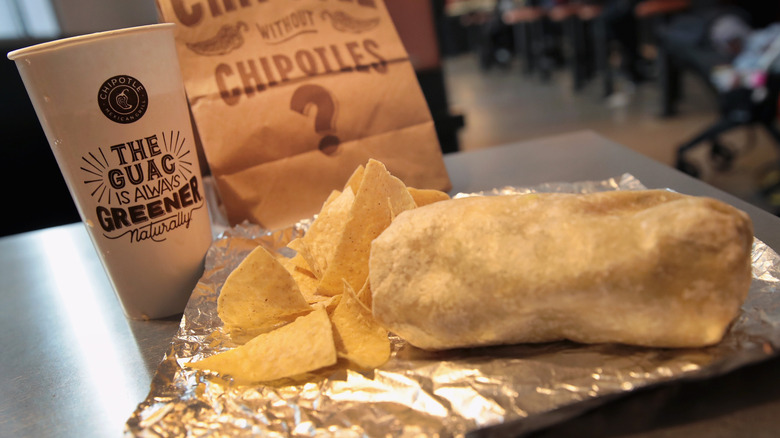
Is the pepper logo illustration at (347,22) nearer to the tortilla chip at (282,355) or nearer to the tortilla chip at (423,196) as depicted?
the tortilla chip at (423,196)

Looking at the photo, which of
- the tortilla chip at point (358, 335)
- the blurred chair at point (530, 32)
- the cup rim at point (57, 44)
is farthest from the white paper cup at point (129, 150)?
the blurred chair at point (530, 32)

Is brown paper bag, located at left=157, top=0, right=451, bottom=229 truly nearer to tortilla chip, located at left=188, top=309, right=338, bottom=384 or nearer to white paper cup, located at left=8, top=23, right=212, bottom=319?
white paper cup, located at left=8, top=23, right=212, bottom=319

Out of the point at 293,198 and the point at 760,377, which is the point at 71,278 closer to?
the point at 293,198

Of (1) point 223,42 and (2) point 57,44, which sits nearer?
(2) point 57,44

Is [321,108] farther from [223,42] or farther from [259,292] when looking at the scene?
[259,292]

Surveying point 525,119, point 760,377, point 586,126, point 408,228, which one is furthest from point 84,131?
point 525,119

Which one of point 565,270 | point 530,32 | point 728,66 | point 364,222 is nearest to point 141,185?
point 364,222
